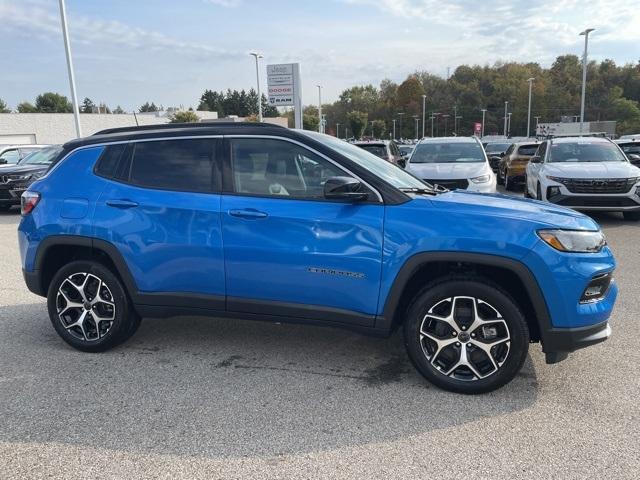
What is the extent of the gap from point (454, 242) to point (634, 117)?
324ft

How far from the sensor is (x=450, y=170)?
9.90 meters

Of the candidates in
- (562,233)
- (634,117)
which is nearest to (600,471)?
(562,233)

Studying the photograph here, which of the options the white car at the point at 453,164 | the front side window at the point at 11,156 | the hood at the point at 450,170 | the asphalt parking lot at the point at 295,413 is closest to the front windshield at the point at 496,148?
the white car at the point at 453,164

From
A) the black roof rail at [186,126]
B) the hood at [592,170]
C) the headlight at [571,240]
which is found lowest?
the hood at [592,170]

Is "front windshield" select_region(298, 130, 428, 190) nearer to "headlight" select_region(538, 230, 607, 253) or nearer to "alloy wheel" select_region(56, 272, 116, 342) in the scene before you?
"headlight" select_region(538, 230, 607, 253)

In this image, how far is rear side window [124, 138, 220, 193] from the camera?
3.93 m

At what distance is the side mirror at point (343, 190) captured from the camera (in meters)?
3.43

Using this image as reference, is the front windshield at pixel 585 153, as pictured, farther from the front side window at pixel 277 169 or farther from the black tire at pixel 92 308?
the black tire at pixel 92 308

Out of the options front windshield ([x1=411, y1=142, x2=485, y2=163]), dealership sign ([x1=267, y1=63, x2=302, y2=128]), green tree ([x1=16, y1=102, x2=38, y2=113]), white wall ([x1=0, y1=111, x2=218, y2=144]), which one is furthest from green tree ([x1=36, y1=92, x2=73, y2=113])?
front windshield ([x1=411, y1=142, x2=485, y2=163])

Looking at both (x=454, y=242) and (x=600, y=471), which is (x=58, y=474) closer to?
(x=454, y=242)

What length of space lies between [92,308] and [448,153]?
8492 mm

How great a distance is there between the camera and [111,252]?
4.07m

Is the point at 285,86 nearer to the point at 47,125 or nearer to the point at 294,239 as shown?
the point at 294,239

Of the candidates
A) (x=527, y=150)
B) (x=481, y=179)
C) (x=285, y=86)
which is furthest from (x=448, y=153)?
(x=285, y=86)
